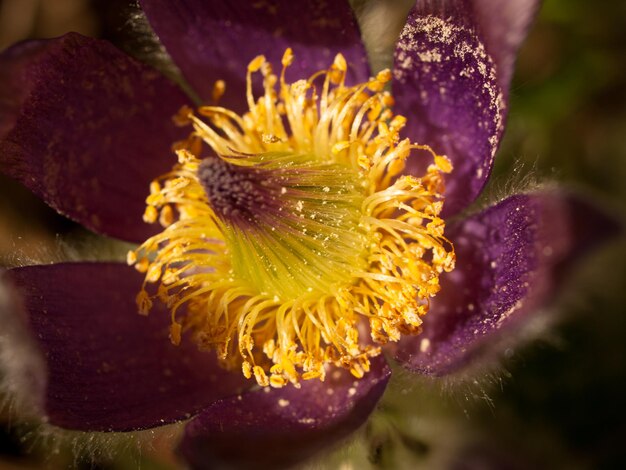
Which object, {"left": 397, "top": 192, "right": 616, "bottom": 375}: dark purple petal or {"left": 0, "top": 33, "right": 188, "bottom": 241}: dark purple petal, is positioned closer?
{"left": 397, "top": 192, "right": 616, "bottom": 375}: dark purple petal

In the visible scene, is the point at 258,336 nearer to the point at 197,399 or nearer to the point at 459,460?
the point at 197,399

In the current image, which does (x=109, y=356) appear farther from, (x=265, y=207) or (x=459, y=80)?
(x=459, y=80)

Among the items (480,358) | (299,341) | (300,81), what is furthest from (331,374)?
(300,81)

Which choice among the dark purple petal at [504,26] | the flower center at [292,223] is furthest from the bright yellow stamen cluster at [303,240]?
the dark purple petal at [504,26]

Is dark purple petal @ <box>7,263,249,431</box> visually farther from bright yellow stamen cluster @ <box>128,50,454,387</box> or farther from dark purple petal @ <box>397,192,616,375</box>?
dark purple petal @ <box>397,192,616,375</box>

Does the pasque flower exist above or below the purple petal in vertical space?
below

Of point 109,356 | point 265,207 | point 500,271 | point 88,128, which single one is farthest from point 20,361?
point 500,271

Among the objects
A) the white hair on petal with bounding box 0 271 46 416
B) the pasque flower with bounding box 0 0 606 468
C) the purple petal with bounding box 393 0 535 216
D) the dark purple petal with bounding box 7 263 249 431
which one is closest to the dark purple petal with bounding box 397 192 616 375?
the pasque flower with bounding box 0 0 606 468
